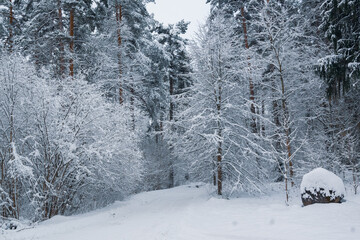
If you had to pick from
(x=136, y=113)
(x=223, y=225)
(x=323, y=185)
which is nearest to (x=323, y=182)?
(x=323, y=185)

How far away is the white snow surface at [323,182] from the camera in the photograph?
8539 mm

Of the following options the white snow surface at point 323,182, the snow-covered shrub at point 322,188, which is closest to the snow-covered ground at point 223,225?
the snow-covered shrub at point 322,188

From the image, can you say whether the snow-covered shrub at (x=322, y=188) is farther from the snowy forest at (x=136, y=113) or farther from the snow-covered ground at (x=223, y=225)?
the snowy forest at (x=136, y=113)

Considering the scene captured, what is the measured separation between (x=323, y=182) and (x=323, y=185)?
0.34 ft

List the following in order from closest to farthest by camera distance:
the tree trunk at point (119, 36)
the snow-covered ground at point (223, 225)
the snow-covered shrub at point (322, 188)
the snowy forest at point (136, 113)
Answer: the snow-covered ground at point (223, 225) → the snow-covered shrub at point (322, 188) → the snowy forest at point (136, 113) → the tree trunk at point (119, 36)

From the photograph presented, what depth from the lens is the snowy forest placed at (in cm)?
1000

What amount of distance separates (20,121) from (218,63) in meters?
9.07

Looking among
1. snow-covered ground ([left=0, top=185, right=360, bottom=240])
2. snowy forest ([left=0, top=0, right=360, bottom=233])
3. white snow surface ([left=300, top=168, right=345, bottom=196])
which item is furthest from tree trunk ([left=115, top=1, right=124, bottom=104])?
white snow surface ([left=300, top=168, right=345, bottom=196])

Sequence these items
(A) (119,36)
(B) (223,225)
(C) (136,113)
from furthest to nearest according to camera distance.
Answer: (A) (119,36)
(C) (136,113)
(B) (223,225)

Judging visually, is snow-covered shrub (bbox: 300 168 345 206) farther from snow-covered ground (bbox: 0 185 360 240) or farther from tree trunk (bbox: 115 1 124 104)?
tree trunk (bbox: 115 1 124 104)

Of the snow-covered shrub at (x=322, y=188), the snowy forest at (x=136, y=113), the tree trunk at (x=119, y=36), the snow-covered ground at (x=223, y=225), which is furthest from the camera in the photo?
the tree trunk at (x=119, y=36)

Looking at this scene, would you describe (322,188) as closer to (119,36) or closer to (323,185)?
(323,185)

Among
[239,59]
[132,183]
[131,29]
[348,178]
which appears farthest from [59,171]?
[348,178]

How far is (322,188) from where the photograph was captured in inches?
339
